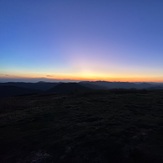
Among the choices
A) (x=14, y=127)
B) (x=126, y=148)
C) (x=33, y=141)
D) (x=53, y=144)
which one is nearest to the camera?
(x=126, y=148)

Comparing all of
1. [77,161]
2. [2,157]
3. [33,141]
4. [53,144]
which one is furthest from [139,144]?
[2,157]

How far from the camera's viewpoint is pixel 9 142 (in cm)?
1584

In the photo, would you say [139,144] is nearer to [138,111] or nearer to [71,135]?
[71,135]

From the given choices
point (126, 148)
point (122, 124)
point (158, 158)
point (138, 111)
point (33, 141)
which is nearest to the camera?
point (158, 158)

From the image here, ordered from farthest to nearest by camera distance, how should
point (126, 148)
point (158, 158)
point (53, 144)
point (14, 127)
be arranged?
1. point (14, 127)
2. point (53, 144)
3. point (126, 148)
4. point (158, 158)

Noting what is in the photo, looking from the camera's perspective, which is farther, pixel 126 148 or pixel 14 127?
pixel 14 127

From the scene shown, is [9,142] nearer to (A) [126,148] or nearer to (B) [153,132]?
(A) [126,148]

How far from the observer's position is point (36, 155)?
13242 mm

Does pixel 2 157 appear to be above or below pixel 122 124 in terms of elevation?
below

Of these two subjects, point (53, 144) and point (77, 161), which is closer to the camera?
point (77, 161)

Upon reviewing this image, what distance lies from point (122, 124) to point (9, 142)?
7.91m

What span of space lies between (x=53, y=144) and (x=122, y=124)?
5766mm

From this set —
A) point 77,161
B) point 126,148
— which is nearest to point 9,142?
point 77,161

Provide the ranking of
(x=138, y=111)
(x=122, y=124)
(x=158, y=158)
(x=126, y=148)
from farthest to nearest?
(x=138, y=111) → (x=122, y=124) → (x=126, y=148) → (x=158, y=158)
